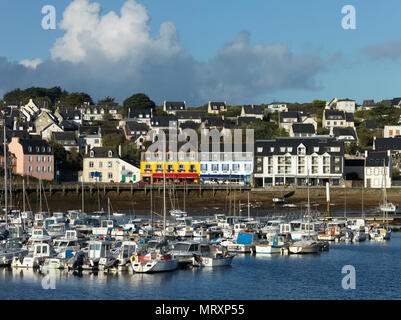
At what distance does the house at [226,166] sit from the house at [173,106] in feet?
204

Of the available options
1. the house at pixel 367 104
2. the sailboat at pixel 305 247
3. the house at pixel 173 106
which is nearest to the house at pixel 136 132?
the house at pixel 173 106

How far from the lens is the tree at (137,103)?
16812 centimetres

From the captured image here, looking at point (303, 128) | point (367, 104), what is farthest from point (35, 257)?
point (367, 104)

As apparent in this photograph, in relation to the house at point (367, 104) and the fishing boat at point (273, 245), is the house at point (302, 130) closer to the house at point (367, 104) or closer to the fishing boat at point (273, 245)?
the house at point (367, 104)

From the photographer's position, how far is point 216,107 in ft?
590

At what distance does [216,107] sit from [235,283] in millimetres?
138480

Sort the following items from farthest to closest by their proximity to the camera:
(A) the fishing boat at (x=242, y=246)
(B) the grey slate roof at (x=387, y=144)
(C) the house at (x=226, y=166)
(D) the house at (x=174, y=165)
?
(B) the grey slate roof at (x=387, y=144) < (D) the house at (x=174, y=165) < (C) the house at (x=226, y=166) < (A) the fishing boat at (x=242, y=246)

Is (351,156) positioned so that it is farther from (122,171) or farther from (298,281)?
(298,281)

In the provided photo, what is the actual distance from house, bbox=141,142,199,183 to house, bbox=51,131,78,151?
70.0ft

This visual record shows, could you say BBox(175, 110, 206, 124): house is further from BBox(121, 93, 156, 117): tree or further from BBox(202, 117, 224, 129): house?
BBox(121, 93, 156, 117): tree

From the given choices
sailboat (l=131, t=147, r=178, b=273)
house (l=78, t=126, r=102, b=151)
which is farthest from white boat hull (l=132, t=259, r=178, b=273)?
house (l=78, t=126, r=102, b=151)

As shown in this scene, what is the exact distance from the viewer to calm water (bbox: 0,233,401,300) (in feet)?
129
